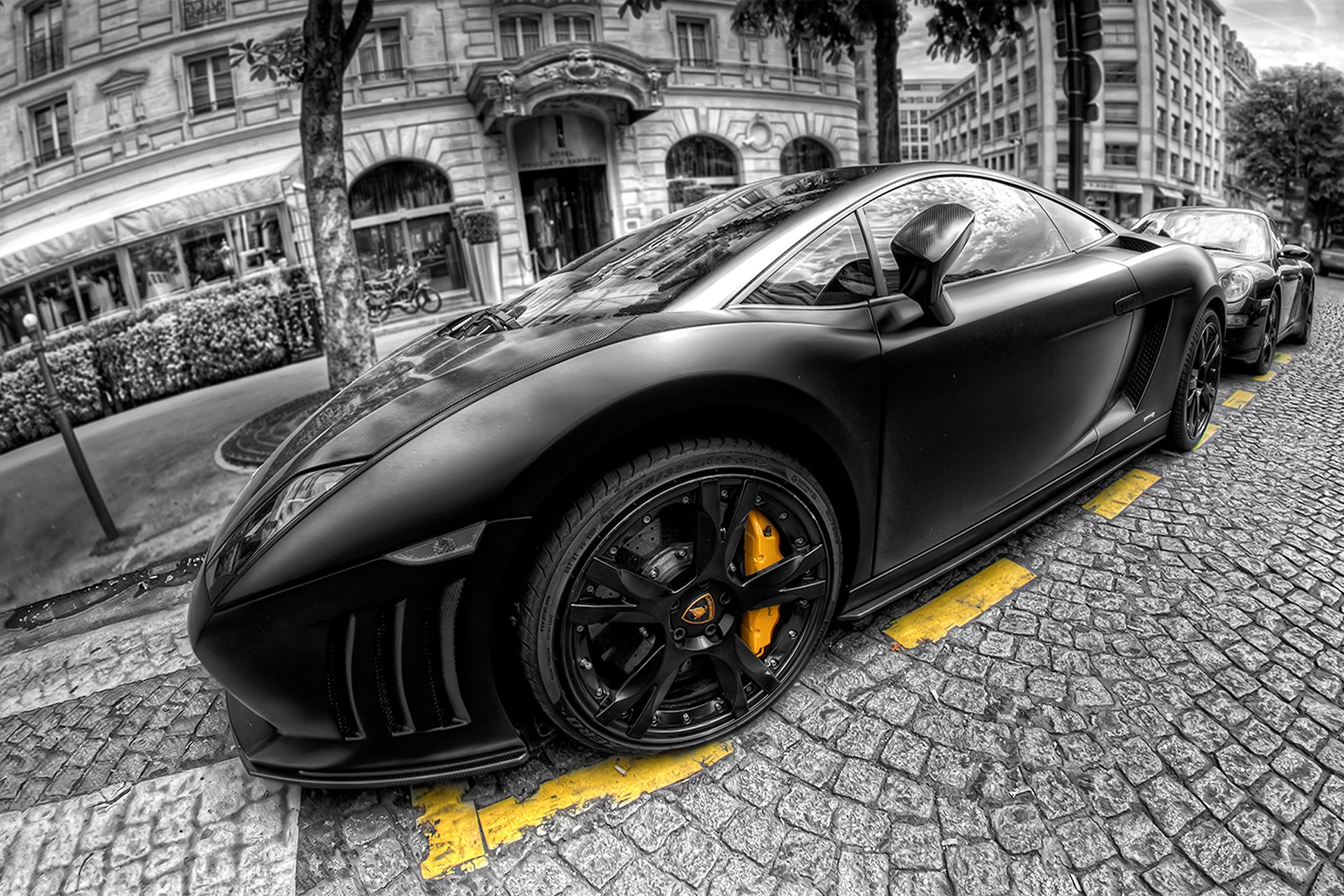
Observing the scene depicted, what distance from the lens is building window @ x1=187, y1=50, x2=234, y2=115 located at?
15.0m

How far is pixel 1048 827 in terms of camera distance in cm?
137

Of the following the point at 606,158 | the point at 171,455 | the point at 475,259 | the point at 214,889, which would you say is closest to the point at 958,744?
the point at 214,889

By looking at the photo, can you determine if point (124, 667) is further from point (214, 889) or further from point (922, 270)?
point (922, 270)

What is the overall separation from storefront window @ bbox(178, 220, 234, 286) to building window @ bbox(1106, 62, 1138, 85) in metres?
47.5

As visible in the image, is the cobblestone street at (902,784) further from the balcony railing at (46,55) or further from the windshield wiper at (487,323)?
the balcony railing at (46,55)

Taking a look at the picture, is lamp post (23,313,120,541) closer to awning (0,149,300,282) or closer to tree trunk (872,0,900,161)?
awning (0,149,300,282)

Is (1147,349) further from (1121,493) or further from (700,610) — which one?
(700,610)

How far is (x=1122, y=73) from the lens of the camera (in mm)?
40875

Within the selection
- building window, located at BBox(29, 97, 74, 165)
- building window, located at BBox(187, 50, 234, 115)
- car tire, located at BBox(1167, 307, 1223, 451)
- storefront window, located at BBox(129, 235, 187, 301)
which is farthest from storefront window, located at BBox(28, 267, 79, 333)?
car tire, located at BBox(1167, 307, 1223, 451)

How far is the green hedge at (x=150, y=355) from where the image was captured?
8.49 m

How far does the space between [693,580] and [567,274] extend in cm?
128

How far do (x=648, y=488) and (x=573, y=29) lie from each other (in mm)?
19292

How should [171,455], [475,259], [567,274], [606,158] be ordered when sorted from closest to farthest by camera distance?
[567,274]
[171,455]
[475,259]
[606,158]

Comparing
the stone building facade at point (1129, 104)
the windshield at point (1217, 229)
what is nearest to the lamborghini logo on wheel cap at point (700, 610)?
the windshield at point (1217, 229)
